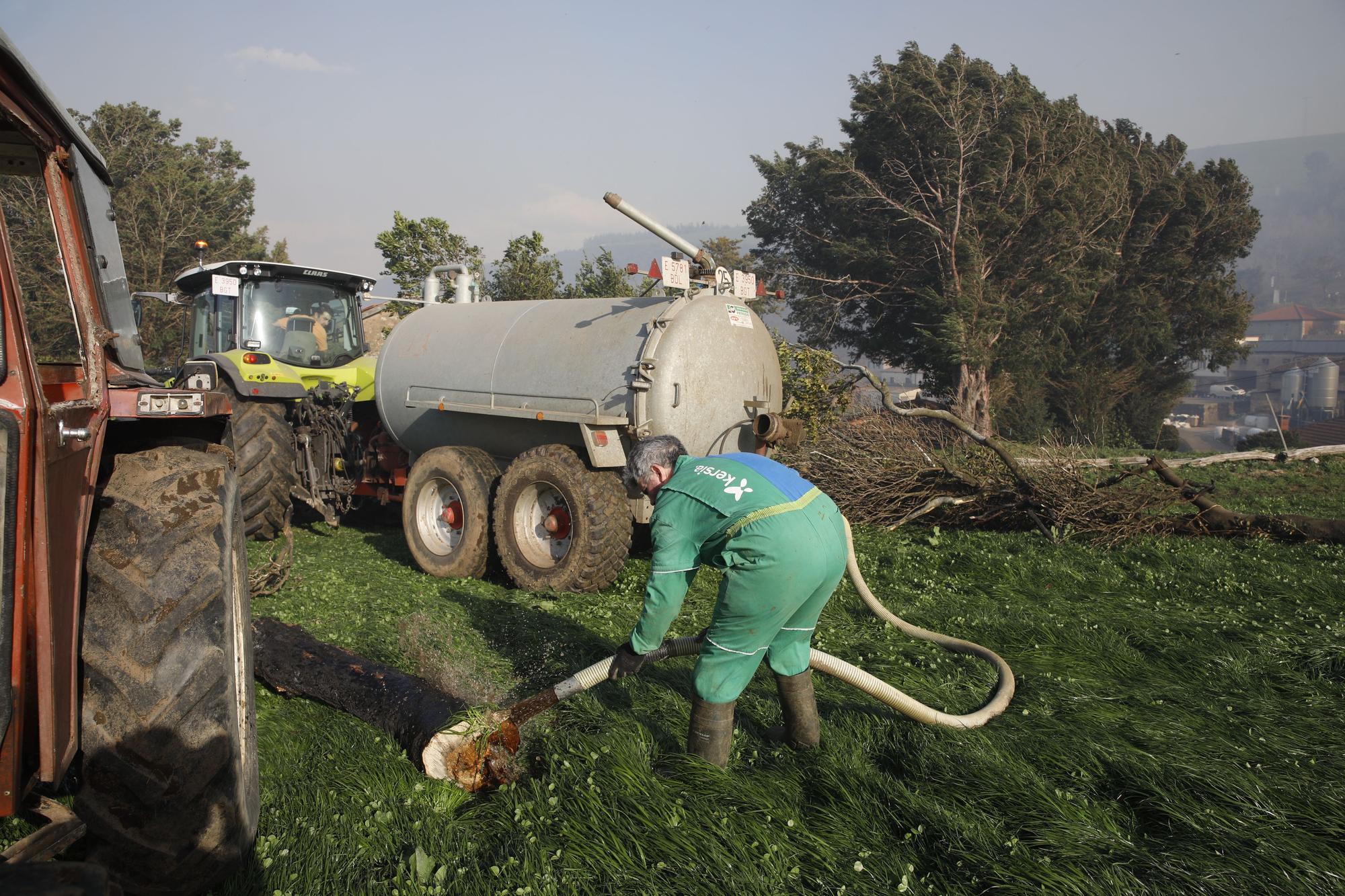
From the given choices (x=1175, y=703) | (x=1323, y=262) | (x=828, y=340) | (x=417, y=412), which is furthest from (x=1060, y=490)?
(x=1323, y=262)

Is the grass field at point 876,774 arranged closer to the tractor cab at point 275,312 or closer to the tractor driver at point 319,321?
the tractor cab at point 275,312

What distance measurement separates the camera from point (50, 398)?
2660mm

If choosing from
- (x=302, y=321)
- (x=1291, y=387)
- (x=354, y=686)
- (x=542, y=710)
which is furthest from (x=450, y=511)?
(x=1291, y=387)

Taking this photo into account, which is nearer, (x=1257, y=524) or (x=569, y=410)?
(x=569, y=410)

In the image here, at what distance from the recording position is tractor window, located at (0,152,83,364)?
2.79 meters

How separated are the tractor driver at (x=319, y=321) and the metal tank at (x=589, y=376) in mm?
1593

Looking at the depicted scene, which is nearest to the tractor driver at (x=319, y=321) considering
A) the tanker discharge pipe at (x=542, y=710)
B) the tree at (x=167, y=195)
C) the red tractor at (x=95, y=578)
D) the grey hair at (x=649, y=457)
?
the red tractor at (x=95, y=578)

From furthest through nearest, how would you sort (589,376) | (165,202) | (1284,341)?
1. (1284,341)
2. (165,202)
3. (589,376)

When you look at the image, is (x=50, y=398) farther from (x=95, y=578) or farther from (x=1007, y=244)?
(x=1007, y=244)

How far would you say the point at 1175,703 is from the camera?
4.45m

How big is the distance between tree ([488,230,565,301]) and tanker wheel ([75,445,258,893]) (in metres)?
16.2

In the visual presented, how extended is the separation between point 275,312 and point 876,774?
8236mm

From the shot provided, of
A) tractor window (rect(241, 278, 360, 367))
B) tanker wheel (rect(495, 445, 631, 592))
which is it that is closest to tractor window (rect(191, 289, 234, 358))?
tractor window (rect(241, 278, 360, 367))

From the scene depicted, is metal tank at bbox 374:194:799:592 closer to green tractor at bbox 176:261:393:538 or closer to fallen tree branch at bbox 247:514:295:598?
green tractor at bbox 176:261:393:538
